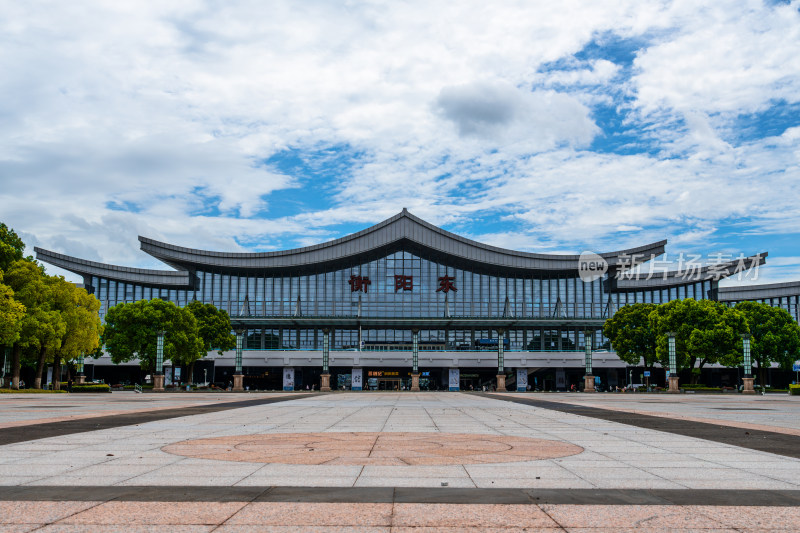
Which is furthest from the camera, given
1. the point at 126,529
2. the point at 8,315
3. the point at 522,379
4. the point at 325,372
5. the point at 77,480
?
the point at 522,379

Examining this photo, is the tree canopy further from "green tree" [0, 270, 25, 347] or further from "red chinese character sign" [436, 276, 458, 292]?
"red chinese character sign" [436, 276, 458, 292]

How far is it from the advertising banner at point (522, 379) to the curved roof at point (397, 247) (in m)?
20.5

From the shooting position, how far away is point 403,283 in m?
105

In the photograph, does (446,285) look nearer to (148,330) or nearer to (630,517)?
(148,330)

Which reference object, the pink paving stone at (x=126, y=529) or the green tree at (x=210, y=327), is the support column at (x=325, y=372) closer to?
the green tree at (x=210, y=327)

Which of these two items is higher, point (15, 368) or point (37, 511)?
point (37, 511)

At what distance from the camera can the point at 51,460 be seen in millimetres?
10203

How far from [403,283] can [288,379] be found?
2575 cm

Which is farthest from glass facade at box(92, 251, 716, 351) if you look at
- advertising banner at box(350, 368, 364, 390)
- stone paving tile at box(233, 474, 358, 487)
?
stone paving tile at box(233, 474, 358, 487)

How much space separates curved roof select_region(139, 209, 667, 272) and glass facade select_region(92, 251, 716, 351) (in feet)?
7.44

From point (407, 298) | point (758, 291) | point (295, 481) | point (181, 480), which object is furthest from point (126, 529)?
point (758, 291)

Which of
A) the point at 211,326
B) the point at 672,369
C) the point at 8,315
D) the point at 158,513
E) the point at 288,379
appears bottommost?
the point at 288,379

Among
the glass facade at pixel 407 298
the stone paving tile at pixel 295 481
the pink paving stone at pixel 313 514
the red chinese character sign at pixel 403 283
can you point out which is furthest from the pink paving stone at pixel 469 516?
the red chinese character sign at pixel 403 283

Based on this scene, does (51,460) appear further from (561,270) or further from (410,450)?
(561,270)
